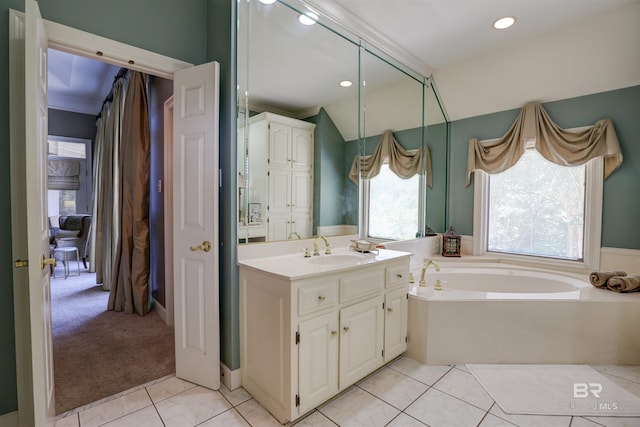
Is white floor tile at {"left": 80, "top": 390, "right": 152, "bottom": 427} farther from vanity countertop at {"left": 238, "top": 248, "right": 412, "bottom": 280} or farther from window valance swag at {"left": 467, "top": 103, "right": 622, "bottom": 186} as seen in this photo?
window valance swag at {"left": 467, "top": 103, "right": 622, "bottom": 186}

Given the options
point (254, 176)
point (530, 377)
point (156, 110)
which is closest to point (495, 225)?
point (530, 377)

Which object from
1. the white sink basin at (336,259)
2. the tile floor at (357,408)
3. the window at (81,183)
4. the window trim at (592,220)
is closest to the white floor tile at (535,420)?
the tile floor at (357,408)

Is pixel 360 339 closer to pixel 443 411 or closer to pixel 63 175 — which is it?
pixel 443 411

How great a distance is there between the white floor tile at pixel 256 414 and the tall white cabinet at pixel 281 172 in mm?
1034

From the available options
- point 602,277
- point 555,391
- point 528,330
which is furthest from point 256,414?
point 602,277

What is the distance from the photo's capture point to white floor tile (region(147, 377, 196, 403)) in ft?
6.09

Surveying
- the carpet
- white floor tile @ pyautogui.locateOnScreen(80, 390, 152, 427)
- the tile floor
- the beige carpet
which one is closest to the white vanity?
the tile floor

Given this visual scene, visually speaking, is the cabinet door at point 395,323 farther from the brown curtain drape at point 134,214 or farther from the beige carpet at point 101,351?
the brown curtain drape at point 134,214

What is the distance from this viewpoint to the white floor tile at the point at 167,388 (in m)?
1.86

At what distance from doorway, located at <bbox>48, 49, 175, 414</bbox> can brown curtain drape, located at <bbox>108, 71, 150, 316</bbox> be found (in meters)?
0.08

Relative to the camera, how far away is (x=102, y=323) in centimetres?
288

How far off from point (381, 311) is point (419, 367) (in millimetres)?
575

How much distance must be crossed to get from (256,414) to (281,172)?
5.12ft

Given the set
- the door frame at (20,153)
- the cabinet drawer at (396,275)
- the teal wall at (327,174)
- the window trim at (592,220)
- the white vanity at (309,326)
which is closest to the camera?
the door frame at (20,153)
